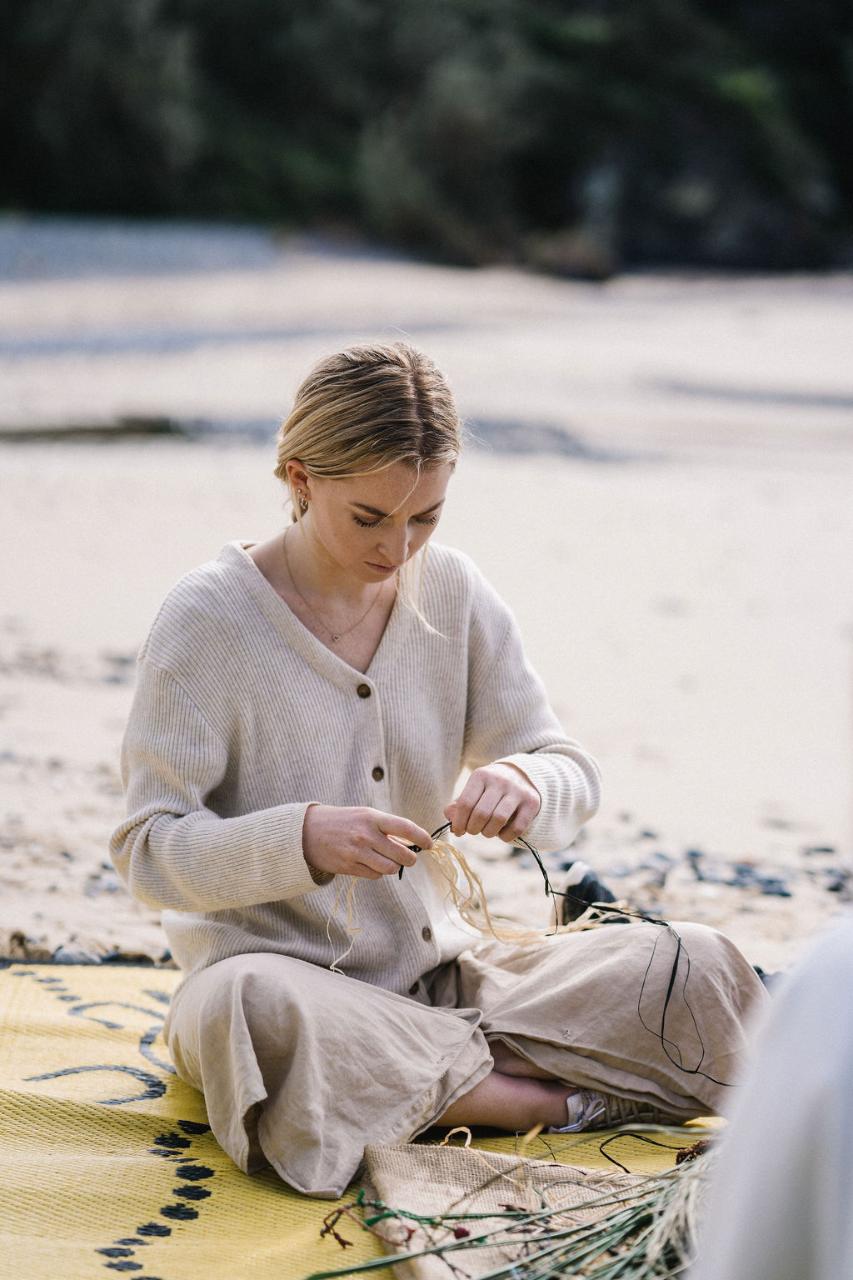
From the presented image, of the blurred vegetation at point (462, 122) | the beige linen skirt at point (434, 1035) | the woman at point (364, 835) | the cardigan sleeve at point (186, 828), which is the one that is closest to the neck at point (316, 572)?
the woman at point (364, 835)

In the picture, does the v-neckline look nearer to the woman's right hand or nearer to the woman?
the woman

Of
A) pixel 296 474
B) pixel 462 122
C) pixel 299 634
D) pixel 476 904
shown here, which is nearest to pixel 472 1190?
pixel 476 904

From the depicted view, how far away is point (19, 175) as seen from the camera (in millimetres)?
30344

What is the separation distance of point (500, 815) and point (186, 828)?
1.77ft

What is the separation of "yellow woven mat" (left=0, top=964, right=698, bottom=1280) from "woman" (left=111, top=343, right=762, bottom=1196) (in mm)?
88

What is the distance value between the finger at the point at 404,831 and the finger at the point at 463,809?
0.31 ft

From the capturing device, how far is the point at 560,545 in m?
9.78

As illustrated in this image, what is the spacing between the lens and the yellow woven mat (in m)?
2.48

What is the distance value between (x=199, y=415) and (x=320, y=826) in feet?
37.2

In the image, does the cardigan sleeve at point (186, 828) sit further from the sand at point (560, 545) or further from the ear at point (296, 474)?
the sand at point (560, 545)

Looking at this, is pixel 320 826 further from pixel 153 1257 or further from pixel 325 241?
pixel 325 241

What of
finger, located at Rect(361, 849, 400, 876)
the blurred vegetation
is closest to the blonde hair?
finger, located at Rect(361, 849, 400, 876)

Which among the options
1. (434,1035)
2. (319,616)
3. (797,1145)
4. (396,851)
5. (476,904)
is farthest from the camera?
(476,904)

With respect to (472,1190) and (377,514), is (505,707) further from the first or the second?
(472,1190)
